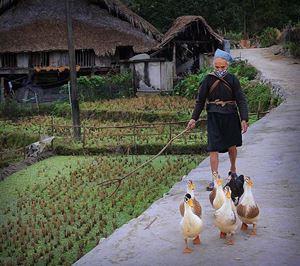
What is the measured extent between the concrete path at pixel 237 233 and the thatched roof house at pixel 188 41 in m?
16.8

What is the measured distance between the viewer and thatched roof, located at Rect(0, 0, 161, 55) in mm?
25609

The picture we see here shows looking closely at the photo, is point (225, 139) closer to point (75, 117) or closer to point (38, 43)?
point (75, 117)

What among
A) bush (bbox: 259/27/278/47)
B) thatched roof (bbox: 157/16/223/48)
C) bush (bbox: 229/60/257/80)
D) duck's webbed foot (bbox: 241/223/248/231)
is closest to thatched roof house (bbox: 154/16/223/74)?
thatched roof (bbox: 157/16/223/48)

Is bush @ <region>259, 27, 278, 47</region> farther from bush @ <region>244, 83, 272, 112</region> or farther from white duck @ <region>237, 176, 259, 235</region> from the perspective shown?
white duck @ <region>237, 176, 259, 235</region>

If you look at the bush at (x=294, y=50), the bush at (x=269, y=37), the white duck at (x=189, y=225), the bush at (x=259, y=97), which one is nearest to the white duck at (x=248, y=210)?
the white duck at (x=189, y=225)

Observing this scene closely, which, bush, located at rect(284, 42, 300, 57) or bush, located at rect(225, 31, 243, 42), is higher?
bush, located at rect(225, 31, 243, 42)

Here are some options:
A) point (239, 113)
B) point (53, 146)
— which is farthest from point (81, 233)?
point (53, 146)

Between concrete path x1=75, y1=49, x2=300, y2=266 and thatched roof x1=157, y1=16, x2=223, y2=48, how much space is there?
16.4m

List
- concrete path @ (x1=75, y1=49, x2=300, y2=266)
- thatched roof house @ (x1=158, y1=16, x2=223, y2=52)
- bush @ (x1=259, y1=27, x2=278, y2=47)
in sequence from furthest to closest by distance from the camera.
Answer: bush @ (x1=259, y1=27, x2=278, y2=47)
thatched roof house @ (x1=158, y1=16, x2=223, y2=52)
concrete path @ (x1=75, y1=49, x2=300, y2=266)

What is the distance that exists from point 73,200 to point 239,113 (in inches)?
171

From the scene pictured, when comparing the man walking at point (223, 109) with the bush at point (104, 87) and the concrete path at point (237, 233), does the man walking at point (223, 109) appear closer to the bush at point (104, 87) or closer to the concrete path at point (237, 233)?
the concrete path at point (237, 233)

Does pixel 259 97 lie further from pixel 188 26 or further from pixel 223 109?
pixel 223 109

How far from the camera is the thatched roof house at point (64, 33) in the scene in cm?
2562

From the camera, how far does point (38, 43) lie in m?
25.5
